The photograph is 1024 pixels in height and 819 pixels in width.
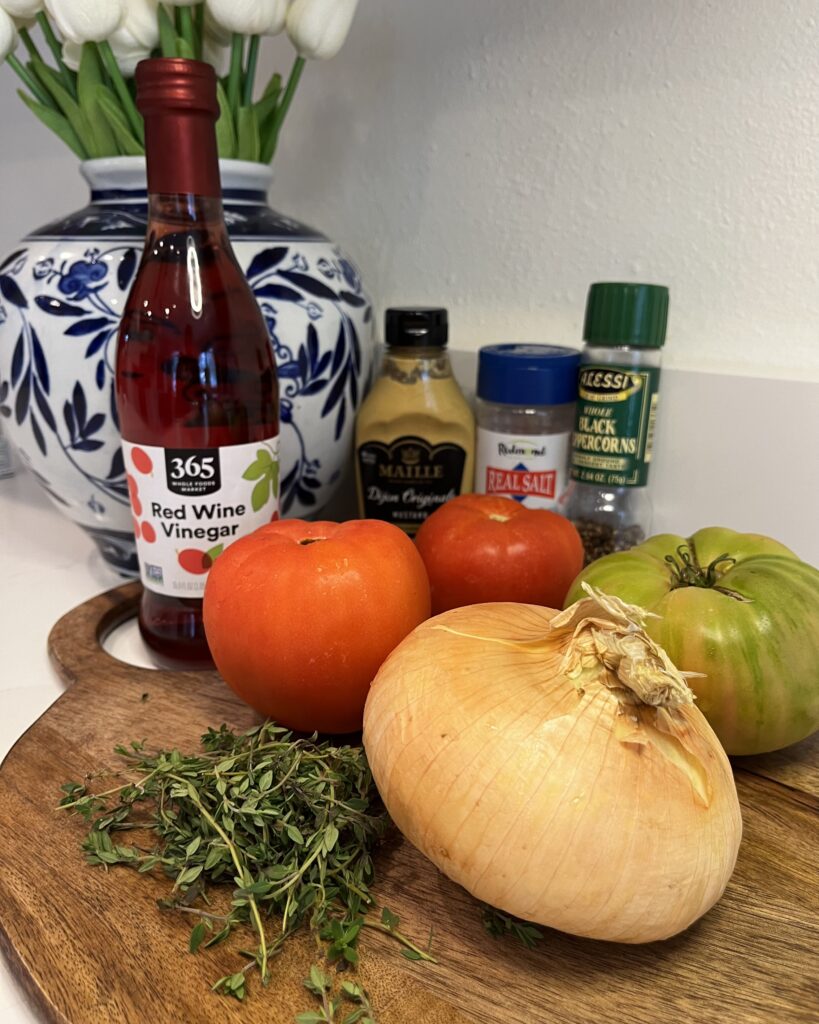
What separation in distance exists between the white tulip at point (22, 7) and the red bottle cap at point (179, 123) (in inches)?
7.8

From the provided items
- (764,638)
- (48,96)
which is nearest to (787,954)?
(764,638)

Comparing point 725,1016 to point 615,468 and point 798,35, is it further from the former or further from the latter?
point 798,35

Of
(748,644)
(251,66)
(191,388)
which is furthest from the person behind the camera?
(251,66)

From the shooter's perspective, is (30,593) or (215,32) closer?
(215,32)

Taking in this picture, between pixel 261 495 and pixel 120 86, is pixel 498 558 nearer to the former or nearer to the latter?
pixel 261 495

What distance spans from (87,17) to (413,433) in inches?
17.5

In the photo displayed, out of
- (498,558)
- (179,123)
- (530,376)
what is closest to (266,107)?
(179,123)

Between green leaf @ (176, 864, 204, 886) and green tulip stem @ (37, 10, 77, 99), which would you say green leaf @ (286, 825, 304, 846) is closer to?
green leaf @ (176, 864, 204, 886)

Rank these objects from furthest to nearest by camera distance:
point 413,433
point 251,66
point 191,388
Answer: point 413,433, point 251,66, point 191,388

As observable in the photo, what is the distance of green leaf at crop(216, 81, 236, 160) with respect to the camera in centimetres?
71

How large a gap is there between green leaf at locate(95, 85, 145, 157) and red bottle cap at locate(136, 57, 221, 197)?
0.49 feet

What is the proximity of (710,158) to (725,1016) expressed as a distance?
2.16 feet

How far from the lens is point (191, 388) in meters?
0.62

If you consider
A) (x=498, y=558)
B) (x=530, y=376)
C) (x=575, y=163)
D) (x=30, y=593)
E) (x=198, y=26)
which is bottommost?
(x=30, y=593)
